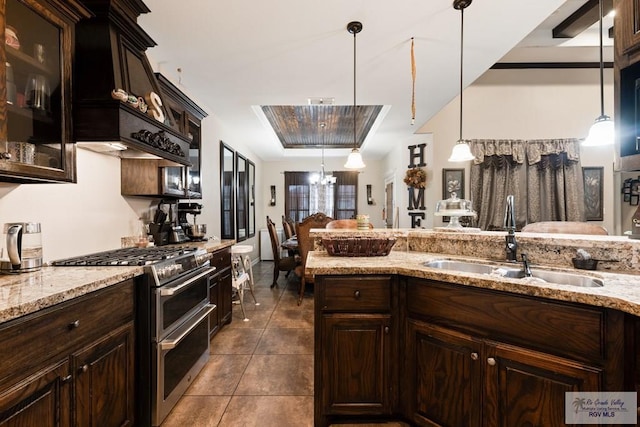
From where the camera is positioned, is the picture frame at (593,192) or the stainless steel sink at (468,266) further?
the picture frame at (593,192)

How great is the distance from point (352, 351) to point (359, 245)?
641 millimetres

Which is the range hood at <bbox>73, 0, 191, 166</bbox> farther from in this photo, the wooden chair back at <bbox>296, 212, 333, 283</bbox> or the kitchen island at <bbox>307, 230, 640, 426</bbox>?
the wooden chair back at <bbox>296, 212, 333, 283</bbox>

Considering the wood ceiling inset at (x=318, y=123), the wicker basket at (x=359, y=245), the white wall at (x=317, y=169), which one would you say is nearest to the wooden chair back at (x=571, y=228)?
the wicker basket at (x=359, y=245)

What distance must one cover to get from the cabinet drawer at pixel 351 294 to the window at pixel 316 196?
240 inches

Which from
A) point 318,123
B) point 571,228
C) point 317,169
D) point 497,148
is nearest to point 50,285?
point 571,228

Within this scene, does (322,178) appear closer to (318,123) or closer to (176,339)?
(318,123)

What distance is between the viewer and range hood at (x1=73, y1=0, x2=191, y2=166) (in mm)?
1648

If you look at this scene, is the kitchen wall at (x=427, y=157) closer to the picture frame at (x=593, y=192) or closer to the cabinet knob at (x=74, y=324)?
the picture frame at (x=593, y=192)

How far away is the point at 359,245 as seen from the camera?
1.92 meters

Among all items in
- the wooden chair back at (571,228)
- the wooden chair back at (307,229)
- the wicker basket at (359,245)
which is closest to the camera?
the wicker basket at (359,245)

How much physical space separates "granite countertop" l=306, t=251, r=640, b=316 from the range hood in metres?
1.38

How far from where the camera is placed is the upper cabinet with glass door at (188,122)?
2.66 m

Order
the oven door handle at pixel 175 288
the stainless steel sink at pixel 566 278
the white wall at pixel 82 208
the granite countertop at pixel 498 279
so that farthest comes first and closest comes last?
the oven door handle at pixel 175 288 → the white wall at pixel 82 208 → the stainless steel sink at pixel 566 278 → the granite countertop at pixel 498 279

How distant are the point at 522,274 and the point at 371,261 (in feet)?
2.77
